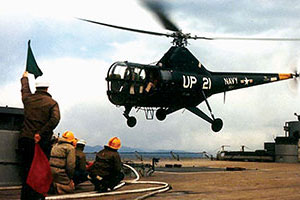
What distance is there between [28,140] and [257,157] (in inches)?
1143

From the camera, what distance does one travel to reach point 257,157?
108 ft

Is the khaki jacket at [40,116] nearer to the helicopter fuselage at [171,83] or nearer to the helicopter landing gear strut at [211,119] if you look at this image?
the helicopter fuselage at [171,83]

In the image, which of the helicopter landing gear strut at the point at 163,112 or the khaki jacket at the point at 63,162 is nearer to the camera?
the khaki jacket at the point at 63,162

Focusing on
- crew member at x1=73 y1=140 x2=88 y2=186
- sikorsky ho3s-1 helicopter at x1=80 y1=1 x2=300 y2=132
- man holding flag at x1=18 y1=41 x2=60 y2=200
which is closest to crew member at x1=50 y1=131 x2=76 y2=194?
crew member at x1=73 y1=140 x2=88 y2=186

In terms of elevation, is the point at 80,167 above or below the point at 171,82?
below

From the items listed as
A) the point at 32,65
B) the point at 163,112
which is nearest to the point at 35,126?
the point at 32,65

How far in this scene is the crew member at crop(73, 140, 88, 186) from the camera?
32.1 ft

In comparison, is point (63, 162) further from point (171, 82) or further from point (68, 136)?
point (171, 82)

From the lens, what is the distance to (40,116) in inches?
250

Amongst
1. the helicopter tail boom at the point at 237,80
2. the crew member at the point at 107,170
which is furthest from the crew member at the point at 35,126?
the helicopter tail boom at the point at 237,80

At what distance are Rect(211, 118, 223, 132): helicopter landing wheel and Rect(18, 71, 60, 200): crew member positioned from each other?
1945cm

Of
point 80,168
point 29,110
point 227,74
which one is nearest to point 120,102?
point 227,74

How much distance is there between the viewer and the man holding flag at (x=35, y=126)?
242 inches

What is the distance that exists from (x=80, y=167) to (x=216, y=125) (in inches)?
638
